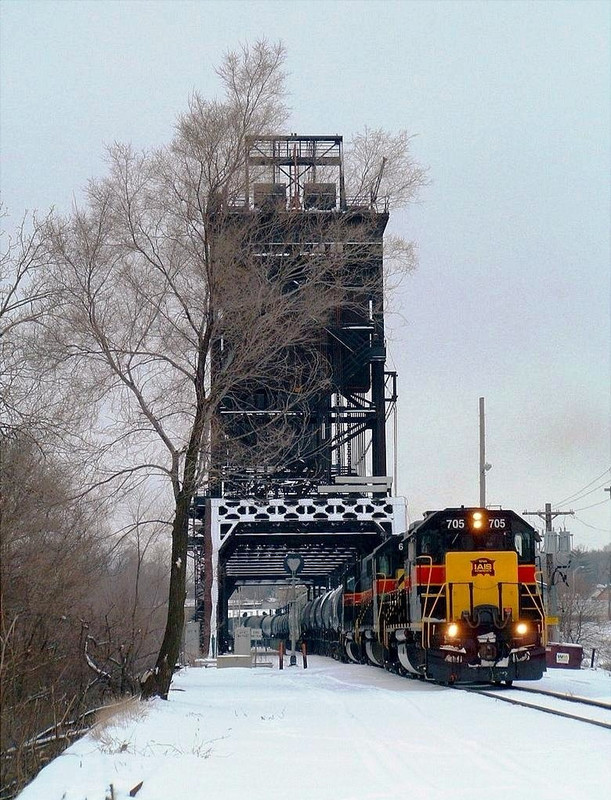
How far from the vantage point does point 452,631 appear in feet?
60.1

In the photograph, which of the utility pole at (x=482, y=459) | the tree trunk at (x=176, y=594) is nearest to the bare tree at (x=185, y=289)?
the tree trunk at (x=176, y=594)

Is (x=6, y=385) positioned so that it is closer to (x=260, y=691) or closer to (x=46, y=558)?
(x=46, y=558)

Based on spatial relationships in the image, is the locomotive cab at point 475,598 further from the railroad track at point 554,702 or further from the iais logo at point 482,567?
the railroad track at point 554,702

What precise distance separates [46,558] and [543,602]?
357 inches

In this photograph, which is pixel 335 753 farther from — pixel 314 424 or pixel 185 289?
pixel 314 424

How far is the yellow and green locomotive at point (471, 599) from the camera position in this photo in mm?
18188

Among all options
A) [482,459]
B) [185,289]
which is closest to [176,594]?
[185,289]

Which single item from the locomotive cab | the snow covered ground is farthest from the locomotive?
the snow covered ground

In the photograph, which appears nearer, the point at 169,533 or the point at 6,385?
the point at 6,385

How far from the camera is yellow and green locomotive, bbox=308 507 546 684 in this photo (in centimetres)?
1819

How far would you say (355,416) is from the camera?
4888 centimetres

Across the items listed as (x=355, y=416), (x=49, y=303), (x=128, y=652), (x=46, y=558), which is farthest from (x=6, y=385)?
(x=355, y=416)

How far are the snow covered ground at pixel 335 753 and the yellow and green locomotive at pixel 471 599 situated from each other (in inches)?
89.7

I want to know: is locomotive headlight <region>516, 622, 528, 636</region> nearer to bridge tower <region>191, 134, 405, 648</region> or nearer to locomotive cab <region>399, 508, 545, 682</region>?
locomotive cab <region>399, 508, 545, 682</region>
